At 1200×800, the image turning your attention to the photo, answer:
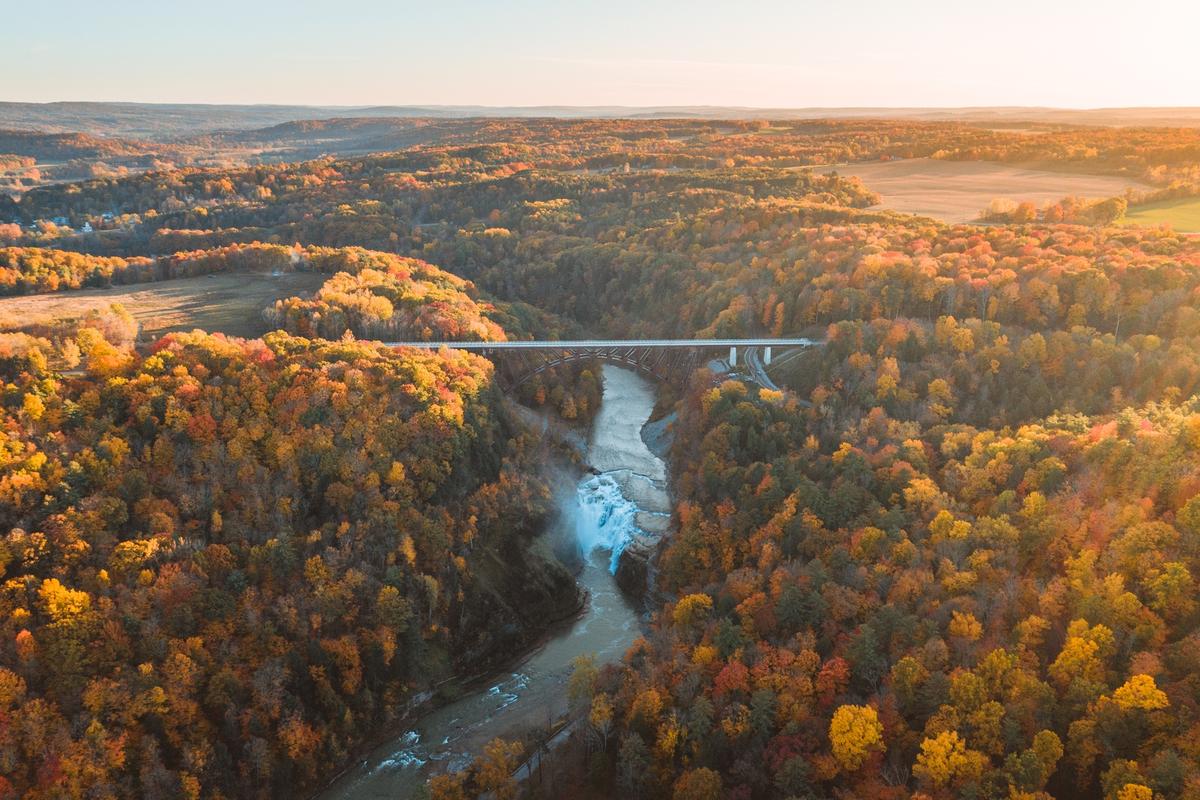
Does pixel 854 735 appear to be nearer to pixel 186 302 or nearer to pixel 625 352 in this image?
pixel 625 352

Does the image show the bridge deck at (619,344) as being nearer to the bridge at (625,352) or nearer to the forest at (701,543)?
the bridge at (625,352)

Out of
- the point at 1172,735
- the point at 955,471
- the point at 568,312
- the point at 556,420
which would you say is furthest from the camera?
the point at 568,312

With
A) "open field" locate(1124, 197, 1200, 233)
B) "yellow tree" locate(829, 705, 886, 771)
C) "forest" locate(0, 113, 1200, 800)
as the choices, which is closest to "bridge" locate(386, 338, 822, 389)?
"forest" locate(0, 113, 1200, 800)

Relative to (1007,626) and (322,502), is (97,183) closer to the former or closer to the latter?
(322,502)

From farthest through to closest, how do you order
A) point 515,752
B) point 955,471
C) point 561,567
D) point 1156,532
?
point 561,567 → point 955,471 → point 515,752 → point 1156,532

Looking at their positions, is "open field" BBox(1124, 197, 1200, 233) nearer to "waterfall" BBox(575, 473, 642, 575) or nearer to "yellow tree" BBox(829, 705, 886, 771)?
"waterfall" BBox(575, 473, 642, 575)

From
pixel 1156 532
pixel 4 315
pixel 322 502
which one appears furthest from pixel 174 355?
pixel 1156 532
